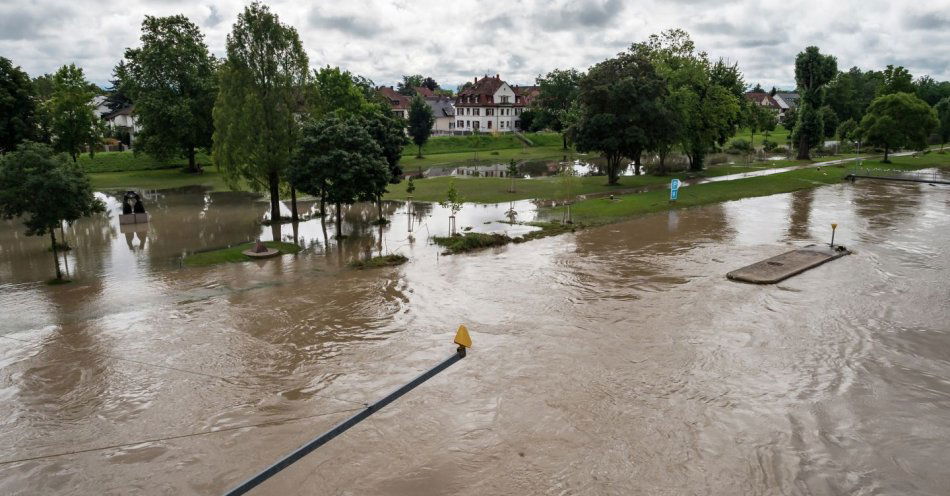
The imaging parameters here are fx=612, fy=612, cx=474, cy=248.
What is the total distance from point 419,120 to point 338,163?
156 feet

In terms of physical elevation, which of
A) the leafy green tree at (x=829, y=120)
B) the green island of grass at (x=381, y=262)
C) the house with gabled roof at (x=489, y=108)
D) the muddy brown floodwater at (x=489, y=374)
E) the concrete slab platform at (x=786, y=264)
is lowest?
the muddy brown floodwater at (x=489, y=374)

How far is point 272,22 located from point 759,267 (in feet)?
86.9

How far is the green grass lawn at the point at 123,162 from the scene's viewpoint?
202ft

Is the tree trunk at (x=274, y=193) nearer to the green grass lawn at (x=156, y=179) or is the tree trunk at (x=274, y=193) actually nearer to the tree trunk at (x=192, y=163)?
the green grass lawn at (x=156, y=179)

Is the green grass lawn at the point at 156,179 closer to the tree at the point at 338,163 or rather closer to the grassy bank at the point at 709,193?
the tree at the point at 338,163

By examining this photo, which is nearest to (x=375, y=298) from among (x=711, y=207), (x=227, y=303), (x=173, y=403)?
(x=227, y=303)

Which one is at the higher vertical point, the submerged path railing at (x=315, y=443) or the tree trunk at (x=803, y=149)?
the tree trunk at (x=803, y=149)

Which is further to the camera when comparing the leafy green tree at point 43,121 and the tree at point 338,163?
the leafy green tree at point 43,121

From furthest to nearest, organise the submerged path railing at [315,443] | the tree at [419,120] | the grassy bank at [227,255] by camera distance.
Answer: the tree at [419,120] → the grassy bank at [227,255] → the submerged path railing at [315,443]

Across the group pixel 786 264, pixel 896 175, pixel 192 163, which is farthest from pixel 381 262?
pixel 896 175

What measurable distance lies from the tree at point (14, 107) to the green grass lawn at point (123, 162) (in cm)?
1580

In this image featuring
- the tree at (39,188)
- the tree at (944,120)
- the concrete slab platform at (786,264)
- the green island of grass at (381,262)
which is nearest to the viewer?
the tree at (39,188)

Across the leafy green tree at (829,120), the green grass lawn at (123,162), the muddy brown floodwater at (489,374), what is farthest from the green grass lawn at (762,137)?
the green grass lawn at (123,162)

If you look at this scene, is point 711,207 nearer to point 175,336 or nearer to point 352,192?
point 352,192
